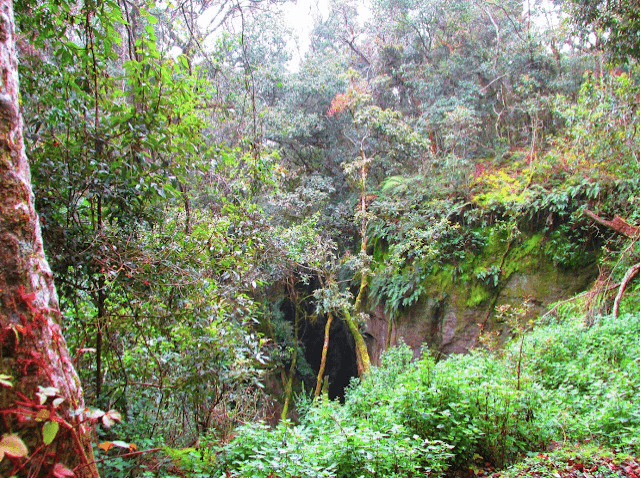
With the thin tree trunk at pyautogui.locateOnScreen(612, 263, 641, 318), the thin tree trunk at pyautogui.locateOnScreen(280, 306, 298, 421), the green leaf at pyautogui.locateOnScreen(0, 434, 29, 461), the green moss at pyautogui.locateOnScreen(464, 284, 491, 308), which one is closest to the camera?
the green leaf at pyautogui.locateOnScreen(0, 434, 29, 461)

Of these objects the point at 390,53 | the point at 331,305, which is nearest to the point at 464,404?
the point at 331,305

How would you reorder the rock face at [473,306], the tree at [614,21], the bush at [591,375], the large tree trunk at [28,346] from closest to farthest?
1. the large tree trunk at [28,346]
2. the bush at [591,375]
3. the tree at [614,21]
4. the rock face at [473,306]

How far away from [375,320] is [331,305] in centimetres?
188

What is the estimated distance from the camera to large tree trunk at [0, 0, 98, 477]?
4.39 feet

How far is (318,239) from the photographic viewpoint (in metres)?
6.91

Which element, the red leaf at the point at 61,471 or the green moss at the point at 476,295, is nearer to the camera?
the red leaf at the point at 61,471

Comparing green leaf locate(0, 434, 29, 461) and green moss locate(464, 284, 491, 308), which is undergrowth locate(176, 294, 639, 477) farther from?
green moss locate(464, 284, 491, 308)

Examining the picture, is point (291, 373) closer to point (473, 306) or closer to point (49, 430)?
point (473, 306)

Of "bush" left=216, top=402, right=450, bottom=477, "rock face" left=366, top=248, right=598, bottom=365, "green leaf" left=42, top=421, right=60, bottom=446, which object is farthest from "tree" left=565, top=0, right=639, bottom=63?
"green leaf" left=42, top=421, right=60, bottom=446

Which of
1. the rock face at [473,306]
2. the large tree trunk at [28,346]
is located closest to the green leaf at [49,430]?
the large tree trunk at [28,346]

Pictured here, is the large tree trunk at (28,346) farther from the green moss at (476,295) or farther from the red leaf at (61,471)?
the green moss at (476,295)

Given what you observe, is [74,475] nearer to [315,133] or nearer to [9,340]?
[9,340]

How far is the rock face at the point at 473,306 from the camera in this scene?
21.5 ft

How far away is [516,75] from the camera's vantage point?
889 centimetres
